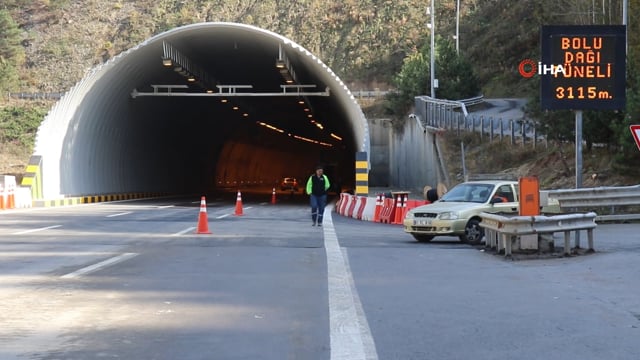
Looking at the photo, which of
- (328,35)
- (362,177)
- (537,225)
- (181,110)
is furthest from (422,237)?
(328,35)

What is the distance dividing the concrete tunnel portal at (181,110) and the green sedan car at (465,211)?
19.3 metres

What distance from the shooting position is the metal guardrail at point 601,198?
81.7 ft

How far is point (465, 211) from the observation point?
20.7 meters

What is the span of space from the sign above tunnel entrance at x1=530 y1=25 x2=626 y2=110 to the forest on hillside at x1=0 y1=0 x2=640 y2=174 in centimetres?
2983

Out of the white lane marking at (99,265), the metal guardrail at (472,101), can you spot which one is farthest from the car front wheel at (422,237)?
the metal guardrail at (472,101)

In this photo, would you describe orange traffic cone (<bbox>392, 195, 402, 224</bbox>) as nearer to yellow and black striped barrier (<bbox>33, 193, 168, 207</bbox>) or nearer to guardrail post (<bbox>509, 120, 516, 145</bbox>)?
guardrail post (<bbox>509, 120, 516, 145</bbox>)

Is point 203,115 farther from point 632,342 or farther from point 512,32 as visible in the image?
point 632,342

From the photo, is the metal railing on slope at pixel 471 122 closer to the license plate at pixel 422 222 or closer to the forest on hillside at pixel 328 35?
the forest on hillside at pixel 328 35

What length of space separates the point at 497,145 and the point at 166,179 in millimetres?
24108

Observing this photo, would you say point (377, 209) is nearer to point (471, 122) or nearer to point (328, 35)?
point (471, 122)

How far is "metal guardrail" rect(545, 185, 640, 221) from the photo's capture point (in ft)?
81.7

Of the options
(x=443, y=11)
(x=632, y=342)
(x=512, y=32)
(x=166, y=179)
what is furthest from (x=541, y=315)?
(x=443, y=11)

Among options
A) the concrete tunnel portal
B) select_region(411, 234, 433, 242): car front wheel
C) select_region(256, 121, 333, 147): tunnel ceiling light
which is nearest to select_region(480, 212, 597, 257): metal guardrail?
select_region(411, 234, 433, 242): car front wheel

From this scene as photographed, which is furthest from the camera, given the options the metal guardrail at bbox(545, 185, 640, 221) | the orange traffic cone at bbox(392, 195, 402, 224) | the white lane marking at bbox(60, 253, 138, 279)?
the orange traffic cone at bbox(392, 195, 402, 224)
